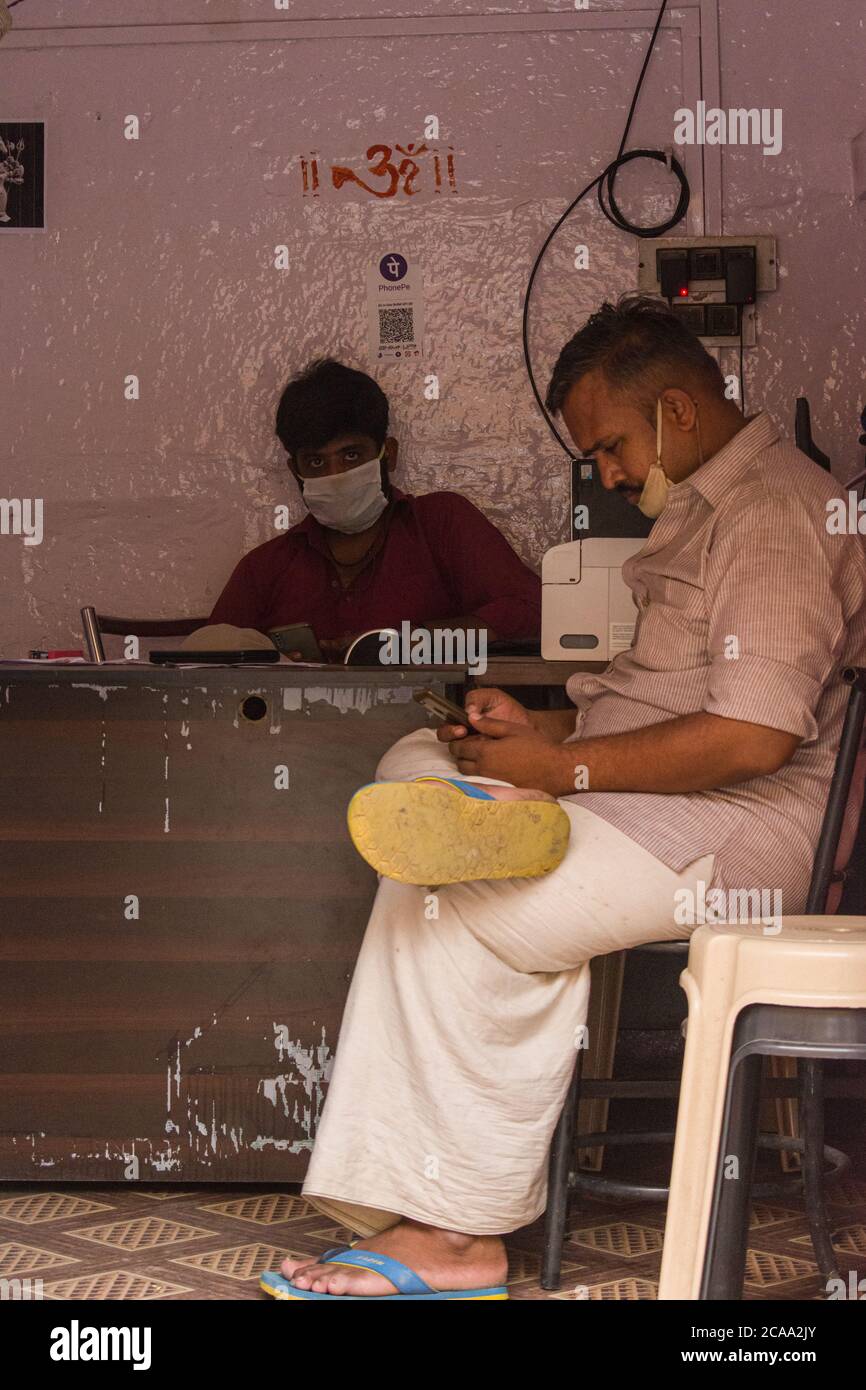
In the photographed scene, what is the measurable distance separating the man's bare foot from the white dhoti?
0.11 feet

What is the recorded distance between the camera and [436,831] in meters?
1.48

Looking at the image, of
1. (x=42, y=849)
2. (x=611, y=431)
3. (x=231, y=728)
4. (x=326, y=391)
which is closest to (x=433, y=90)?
(x=326, y=391)

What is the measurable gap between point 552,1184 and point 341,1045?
1.27 feet

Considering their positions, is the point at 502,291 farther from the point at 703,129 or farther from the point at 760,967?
the point at 760,967

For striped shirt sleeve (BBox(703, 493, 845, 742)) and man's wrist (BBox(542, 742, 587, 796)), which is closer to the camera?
striped shirt sleeve (BBox(703, 493, 845, 742))

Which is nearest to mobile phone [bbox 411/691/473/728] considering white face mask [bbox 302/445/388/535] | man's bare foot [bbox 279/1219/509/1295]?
man's bare foot [bbox 279/1219/509/1295]

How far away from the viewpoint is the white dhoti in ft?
5.36

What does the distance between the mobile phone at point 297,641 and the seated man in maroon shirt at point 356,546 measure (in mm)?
462

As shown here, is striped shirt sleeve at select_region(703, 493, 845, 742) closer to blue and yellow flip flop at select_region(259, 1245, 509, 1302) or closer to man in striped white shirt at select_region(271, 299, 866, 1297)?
man in striped white shirt at select_region(271, 299, 866, 1297)

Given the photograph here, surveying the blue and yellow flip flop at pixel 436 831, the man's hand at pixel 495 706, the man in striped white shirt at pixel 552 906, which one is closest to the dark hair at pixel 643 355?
the man in striped white shirt at pixel 552 906

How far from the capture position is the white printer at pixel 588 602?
8.26 ft

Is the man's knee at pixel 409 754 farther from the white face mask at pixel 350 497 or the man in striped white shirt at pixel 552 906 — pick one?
the white face mask at pixel 350 497

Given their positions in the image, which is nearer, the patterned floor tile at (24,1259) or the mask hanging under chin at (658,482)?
the patterned floor tile at (24,1259)

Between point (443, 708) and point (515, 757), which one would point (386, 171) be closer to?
point (443, 708)
